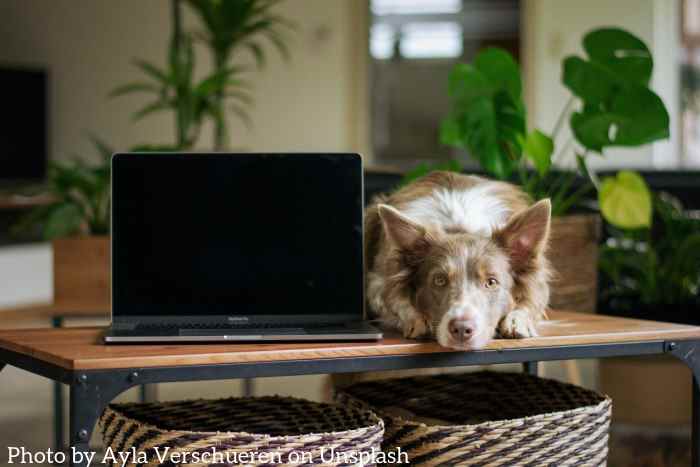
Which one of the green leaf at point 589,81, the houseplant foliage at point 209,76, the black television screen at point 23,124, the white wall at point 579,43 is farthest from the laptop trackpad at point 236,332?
the black television screen at point 23,124

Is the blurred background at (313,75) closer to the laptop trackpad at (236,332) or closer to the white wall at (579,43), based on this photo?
the white wall at (579,43)

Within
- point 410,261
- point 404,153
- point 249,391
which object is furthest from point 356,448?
point 404,153

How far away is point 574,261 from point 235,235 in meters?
1.18

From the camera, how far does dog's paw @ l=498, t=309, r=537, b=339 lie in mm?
1695

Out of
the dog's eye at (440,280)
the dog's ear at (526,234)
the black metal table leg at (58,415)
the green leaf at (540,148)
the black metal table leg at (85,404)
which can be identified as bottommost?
the black metal table leg at (58,415)

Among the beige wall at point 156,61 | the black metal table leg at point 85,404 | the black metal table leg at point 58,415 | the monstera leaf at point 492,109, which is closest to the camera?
the black metal table leg at point 85,404

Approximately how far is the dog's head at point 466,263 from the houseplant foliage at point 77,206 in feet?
5.50

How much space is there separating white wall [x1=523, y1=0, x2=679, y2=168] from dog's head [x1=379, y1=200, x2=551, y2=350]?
5683 millimetres

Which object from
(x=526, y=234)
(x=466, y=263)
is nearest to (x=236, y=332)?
(x=466, y=263)

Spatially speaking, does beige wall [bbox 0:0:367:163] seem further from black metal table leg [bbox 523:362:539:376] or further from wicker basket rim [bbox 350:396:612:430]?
wicker basket rim [bbox 350:396:612:430]

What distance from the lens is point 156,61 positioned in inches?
311

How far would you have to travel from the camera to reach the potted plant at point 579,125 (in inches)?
95.9

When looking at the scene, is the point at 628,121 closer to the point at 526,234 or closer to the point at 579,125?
the point at 579,125

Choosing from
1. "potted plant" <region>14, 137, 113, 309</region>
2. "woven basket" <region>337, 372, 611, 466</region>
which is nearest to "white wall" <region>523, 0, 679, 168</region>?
"potted plant" <region>14, 137, 113, 309</region>
